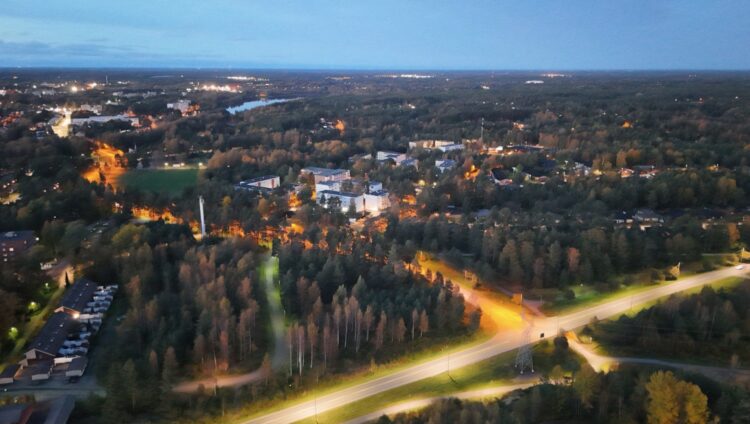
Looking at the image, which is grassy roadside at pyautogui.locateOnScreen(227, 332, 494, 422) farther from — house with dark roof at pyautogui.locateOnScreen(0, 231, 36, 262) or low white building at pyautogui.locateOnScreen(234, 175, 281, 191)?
low white building at pyautogui.locateOnScreen(234, 175, 281, 191)

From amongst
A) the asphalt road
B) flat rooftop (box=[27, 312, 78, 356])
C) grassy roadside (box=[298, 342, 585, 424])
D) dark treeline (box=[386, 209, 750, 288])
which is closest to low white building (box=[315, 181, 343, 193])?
dark treeline (box=[386, 209, 750, 288])

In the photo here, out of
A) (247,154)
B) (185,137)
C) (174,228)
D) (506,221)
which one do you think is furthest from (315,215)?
(185,137)

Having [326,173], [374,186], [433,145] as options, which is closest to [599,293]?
[374,186]

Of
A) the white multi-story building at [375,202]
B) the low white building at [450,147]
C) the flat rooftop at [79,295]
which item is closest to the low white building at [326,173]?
the white multi-story building at [375,202]

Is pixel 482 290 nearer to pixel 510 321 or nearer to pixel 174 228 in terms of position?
pixel 510 321

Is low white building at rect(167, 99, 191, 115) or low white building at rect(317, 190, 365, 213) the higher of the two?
low white building at rect(167, 99, 191, 115)

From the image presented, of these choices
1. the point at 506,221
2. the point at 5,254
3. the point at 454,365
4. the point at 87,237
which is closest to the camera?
the point at 454,365

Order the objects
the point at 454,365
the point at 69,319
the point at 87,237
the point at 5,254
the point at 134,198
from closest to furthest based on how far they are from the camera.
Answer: the point at 454,365 → the point at 69,319 → the point at 5,254 → the point at 87,237 → the point at 134,198
